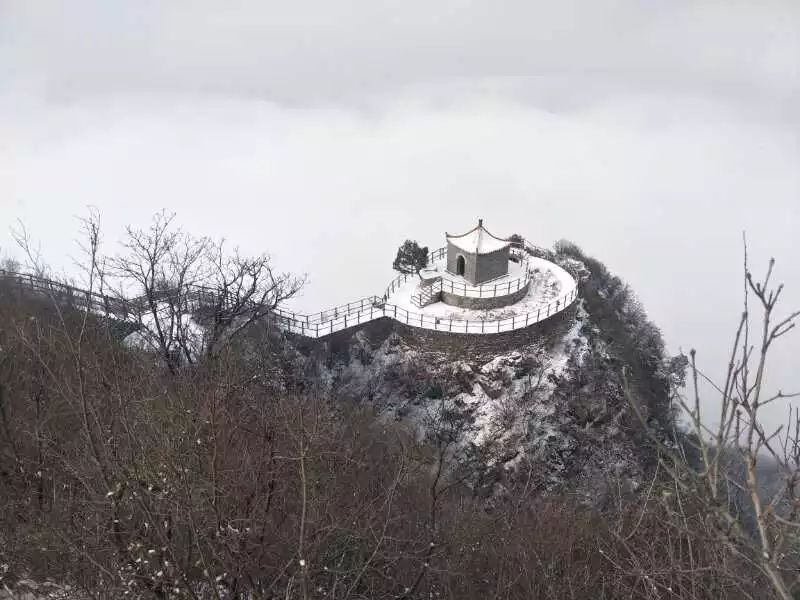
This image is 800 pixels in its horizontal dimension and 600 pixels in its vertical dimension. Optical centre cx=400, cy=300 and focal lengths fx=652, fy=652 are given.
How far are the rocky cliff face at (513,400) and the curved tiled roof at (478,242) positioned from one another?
3956 mm

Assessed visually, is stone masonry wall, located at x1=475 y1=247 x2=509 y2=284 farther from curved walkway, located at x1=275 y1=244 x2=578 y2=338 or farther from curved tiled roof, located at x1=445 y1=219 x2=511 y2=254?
curved walkway, located at x1=275 y1=244 x2=578 y2=338

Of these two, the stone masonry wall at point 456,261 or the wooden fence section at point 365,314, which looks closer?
the wooden fence section at point 365,314

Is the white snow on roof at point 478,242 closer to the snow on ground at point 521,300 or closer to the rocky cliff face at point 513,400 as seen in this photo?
the snow on ground at point 521,300

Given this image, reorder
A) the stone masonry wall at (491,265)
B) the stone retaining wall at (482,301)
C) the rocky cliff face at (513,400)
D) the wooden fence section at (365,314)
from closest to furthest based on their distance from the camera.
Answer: the rocky cliff face at (513,400) → the wooden fence section at (365,314) → the stone retaining wall at (482,301) → the stone masonry wall at (491,265)

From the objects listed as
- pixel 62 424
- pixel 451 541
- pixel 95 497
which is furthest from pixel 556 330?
pixel 95 497

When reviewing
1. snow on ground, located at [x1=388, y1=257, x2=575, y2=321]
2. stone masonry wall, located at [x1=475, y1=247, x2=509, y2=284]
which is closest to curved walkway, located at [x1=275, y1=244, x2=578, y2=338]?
snow on ground, located at [x1=388, y1=257, x2=575, y2=321]

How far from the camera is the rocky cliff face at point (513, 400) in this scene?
2277 centimetres

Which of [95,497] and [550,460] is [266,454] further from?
[550,460]

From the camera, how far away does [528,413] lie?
932 inches

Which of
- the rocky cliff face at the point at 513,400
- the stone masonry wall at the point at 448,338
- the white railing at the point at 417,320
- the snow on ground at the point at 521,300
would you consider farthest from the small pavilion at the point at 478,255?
the rocky cliff face at the point at 513,400

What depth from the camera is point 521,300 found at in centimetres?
2725

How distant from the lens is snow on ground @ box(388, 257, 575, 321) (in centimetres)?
2597

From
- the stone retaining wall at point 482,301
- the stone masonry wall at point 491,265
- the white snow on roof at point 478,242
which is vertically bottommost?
the stone retaining wall at point 482,301

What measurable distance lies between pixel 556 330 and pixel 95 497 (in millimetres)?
21509
